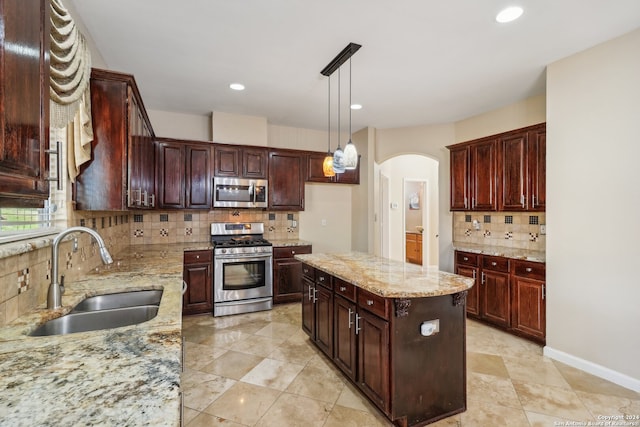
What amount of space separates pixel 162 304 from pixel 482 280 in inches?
138

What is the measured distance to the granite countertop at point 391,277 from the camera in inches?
73.3

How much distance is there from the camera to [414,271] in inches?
94.1

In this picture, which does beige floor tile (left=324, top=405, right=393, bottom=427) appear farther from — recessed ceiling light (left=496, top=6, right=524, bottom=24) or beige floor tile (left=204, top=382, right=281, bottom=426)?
recessed ceiling light (left=496, top=6, right=524, bottom=24)

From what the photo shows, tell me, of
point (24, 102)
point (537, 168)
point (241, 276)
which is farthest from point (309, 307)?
point (537, 168)

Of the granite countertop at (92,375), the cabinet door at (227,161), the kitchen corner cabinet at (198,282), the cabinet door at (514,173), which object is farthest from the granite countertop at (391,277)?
the cabinet door at (227,161)

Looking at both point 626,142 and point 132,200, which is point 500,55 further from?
point 132,200

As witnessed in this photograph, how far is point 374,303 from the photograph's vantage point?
2014 millimetres

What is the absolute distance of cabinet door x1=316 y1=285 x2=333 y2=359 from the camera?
2.63 metres

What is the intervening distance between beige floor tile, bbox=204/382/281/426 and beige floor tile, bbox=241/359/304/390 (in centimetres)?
7

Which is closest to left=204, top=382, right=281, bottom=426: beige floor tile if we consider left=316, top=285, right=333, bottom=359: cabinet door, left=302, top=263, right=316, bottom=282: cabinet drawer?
left=316, top=285, right=333, bottom=359: cabinet door

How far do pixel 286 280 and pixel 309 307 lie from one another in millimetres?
1422

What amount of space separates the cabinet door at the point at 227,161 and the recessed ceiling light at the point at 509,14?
335cm

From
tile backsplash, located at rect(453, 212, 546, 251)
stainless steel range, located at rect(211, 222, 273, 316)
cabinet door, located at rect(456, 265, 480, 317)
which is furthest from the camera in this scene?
stainless steel range, located at rect(211, 222, 273, 316)

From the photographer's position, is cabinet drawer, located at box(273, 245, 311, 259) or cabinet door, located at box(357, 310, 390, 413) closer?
cabinet door, located at box(357, 310, 390, 413)
